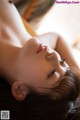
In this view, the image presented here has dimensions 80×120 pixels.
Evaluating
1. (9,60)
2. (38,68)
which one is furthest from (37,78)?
(9,60)

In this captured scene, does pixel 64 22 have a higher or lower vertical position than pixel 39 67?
higher

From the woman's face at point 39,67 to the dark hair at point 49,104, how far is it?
1.5 inches

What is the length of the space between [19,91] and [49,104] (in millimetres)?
144

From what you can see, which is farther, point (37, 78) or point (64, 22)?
point (64, 22)

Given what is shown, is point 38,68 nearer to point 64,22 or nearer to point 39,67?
point 39,67

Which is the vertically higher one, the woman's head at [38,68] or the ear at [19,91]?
the woman's head at [38,68]

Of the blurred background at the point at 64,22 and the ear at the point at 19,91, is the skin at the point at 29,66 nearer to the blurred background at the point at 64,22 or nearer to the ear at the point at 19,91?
the ear at the point at 19,91

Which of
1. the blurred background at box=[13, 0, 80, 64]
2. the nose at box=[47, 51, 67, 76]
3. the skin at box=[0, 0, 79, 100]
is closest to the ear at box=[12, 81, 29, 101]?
the skin at box=[0, 0, 79, 100]

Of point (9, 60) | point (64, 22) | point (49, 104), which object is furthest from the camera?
point (64, 22)

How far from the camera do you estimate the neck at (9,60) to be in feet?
4.02

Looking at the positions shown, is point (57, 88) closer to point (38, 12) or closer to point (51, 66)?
point (51, 66)

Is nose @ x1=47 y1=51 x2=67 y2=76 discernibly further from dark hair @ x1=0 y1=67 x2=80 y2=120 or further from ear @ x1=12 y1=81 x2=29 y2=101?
ear @ x1=12 y1=81 x2=29 y2=101

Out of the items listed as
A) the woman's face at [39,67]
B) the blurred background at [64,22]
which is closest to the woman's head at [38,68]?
the woman's face at [39,67]

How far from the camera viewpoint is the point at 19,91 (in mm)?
1168
